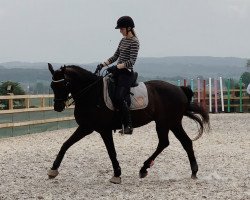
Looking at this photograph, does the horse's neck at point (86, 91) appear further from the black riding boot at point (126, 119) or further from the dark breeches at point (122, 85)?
the black riding boot at point (126, 119)

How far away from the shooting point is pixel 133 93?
26.0 ft

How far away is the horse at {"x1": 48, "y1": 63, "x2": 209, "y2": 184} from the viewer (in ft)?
24.6

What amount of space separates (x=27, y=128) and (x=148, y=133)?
4013 millimetres

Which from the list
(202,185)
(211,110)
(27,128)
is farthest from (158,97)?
(211,110)

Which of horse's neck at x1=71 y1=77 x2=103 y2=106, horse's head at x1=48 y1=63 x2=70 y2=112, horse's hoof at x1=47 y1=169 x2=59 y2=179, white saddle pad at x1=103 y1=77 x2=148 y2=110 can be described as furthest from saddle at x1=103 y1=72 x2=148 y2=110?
horse's hoof at x1=47 y1=169 x2=59 y2=179

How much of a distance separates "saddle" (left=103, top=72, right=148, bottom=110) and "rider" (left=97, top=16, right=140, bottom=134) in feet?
0.28

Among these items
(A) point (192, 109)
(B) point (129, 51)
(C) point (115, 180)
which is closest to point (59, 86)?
(B) point (129, 51)

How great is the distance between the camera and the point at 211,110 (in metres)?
29.9

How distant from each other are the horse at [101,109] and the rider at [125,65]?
166 mm

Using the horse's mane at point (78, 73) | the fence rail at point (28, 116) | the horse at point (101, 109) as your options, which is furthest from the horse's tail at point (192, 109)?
the fence rail at point (28, 116)

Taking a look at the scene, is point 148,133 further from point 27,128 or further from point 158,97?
point 158,97

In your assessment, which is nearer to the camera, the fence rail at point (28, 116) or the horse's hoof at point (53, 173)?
the horse's hoof at point (53, 173)

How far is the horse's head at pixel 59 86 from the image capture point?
7402mm

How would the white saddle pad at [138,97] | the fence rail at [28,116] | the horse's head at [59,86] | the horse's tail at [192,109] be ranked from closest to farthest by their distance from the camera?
the horse's head at [59,86] → the white saddle pad at [138,97] → the horse's tail at [192,109] → the fence rail at [28,116]
